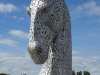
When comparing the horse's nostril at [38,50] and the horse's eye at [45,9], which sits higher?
the horse's eye at [45,9]

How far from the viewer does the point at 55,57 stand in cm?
498

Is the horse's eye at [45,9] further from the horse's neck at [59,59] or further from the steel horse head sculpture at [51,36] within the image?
the horse's neck at [59,59]

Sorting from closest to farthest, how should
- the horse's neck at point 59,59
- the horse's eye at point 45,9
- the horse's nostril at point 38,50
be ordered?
the horse's nostril at point 38,50 → the horse's eye at point 45,9 → the horse's neck at point 59,59

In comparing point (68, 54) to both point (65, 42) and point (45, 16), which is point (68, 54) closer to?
point (65, 42)

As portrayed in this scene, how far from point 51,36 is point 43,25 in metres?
0.30

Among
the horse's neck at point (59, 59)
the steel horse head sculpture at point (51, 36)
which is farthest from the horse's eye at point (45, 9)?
the horse's neck at point (59, 59)

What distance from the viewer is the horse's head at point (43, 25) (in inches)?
173

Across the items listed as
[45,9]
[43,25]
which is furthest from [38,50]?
[45,9]

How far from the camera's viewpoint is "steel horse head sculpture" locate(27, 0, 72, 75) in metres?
4.45

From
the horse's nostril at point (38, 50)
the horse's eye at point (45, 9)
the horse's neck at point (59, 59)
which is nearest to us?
the horse's nostril at point (38, 50)

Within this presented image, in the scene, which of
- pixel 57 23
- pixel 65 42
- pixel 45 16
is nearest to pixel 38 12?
pixel 45 16

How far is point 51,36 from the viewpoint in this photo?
4.78 metres

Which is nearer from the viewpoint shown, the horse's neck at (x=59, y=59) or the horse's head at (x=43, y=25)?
the horse's head at (x=43, y=25)

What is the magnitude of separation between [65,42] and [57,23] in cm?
40
